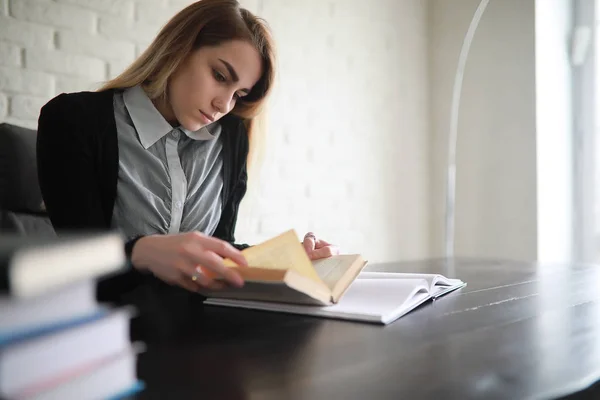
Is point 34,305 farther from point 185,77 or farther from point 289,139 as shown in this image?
point 289,139

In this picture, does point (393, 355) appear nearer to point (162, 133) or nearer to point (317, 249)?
point (317, 249)

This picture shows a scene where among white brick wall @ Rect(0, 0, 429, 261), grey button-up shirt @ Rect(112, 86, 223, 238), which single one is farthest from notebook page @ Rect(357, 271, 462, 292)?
white brick wall @ Rect(0, 0, 429, 261)

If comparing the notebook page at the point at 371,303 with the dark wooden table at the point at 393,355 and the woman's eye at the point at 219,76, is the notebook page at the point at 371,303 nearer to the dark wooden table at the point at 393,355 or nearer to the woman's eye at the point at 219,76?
the dark wooden table at the point at 393,355

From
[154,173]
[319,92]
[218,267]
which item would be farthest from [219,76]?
[319,92]

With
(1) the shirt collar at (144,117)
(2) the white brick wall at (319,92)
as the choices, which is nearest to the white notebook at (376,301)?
(1) the shirt collar at (144,117)

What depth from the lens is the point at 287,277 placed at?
632mm

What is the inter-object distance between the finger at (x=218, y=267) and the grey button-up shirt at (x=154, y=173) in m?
0.60

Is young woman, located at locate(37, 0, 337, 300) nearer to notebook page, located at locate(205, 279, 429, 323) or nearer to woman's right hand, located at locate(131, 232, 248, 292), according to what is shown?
notebook page, located at locate(205, 279, 429, 323)

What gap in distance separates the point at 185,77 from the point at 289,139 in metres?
0.90

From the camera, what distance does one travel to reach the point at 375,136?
2484 millimetres

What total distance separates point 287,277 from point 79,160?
692mm

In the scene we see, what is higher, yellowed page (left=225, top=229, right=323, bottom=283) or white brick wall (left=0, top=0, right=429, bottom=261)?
white brick wall (left=0, top=0, right=429, bottom=261)

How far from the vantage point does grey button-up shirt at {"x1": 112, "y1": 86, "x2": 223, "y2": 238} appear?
123 cm

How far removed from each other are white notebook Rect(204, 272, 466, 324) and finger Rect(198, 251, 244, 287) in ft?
0.32
